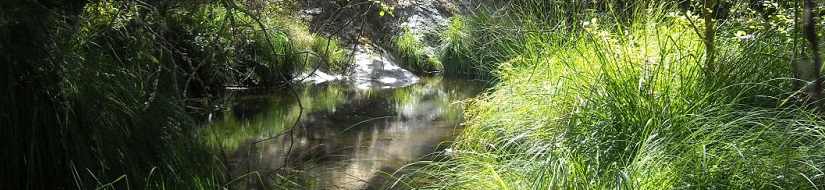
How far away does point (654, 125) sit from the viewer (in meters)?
3.07

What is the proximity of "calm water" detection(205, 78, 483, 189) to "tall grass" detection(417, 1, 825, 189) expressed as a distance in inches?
27.1

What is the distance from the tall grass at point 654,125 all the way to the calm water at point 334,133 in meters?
0.69

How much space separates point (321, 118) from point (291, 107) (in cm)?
73

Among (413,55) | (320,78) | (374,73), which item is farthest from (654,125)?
(413,55)

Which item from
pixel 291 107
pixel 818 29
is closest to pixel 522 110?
pixel 818 29

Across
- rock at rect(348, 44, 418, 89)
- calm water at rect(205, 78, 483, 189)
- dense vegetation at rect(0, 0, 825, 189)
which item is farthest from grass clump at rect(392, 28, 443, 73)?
dense vegetation at rect(0, 0, 825, 189)

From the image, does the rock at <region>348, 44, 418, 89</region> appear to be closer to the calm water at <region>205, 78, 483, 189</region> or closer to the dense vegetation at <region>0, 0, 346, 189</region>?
the calm water at <region>205, 78, 483, 189</region>

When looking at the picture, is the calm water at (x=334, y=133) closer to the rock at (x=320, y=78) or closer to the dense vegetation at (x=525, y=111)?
the rock at (x=320, y=78)

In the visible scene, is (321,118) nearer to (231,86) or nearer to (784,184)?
(231,86)

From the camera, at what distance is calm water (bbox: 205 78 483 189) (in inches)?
172

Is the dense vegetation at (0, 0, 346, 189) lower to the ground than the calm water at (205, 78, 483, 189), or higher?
higher

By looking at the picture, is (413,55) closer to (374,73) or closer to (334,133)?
(374,73)

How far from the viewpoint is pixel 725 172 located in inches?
98.8

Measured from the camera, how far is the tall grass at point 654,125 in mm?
2494
